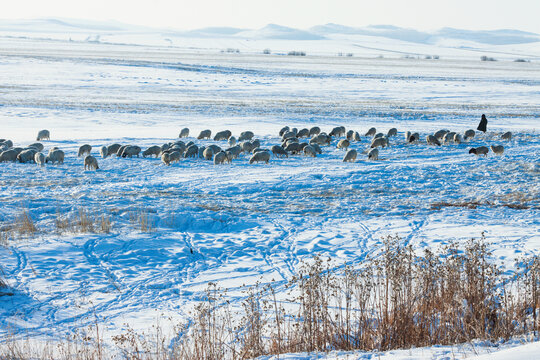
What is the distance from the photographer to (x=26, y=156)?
1889 cm

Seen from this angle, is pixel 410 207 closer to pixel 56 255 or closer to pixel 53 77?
pixel 56 255

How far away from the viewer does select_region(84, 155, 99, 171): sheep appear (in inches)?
704

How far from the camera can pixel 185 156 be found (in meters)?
20.5

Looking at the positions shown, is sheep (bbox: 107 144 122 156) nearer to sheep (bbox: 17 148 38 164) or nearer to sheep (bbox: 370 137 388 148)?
sheep (bbox: 17 148 38 164)

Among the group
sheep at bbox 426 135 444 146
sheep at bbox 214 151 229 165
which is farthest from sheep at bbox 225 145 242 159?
sheep at bbox 426 135 444 146

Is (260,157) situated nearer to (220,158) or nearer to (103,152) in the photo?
(220,158)

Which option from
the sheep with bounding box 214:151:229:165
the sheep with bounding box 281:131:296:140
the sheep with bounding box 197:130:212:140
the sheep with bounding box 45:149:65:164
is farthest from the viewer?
the sheep with bounding box 197:130:212:140

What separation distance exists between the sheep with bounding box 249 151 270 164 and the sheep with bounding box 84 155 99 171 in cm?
496

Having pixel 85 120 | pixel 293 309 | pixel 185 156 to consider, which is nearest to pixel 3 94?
pixel 85 120

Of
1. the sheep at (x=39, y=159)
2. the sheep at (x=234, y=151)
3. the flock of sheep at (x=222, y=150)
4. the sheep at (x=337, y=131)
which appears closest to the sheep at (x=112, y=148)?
the flock of sheep at (x=222, y=150)

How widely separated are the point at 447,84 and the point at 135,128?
41.4 m

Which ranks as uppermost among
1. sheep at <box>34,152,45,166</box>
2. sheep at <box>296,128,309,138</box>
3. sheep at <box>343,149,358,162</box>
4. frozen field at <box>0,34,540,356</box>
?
sheep at <box>296,128,309,138</box>

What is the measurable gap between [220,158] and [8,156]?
6801 mm

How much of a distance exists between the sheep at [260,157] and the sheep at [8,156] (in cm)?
765
